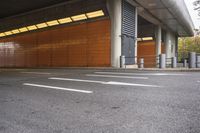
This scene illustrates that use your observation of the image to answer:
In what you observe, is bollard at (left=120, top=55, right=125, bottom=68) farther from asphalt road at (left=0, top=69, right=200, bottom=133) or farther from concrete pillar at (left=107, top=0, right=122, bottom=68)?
asphalt road at (left=0, top=69, right=200, bottom=133)

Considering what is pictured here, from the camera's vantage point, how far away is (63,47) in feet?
65.7

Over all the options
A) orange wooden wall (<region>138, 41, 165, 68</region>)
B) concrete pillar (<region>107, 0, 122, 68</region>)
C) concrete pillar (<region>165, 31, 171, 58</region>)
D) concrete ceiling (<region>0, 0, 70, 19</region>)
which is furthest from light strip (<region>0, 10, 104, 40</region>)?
concrete pillar (<region>165, 31, 171, 58</region>)

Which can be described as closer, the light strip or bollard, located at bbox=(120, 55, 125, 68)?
bollard, located at bbox=(120, 55, 125, 68)

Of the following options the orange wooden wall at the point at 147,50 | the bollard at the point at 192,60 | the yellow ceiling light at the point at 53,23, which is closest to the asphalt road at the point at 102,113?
the bollard at the point at 192,60

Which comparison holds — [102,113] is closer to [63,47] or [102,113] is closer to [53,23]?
[63,47]

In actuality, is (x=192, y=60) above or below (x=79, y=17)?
below

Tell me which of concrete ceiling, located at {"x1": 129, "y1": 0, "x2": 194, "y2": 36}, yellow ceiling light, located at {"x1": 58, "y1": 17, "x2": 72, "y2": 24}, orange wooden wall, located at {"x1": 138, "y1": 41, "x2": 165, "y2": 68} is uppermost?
concrete ceiling, located at {"x1": 129, "y1": 0, "x2": 194, "y2": 36}

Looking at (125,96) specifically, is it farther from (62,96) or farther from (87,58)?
(87,58)

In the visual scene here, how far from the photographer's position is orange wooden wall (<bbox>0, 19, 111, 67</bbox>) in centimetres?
1717

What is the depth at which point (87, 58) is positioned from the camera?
18000 millimetres

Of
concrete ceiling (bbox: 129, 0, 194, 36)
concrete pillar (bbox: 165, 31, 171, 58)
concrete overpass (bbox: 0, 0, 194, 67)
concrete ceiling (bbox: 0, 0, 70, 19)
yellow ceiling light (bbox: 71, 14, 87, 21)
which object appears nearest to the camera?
concrete overpass (bbox: 0, 0, 194, 67)

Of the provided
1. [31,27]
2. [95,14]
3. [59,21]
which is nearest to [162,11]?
[95,14]

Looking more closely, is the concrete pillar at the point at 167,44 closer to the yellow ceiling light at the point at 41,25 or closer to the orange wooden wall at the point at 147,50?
the orange wooden wall at the point at 147,50

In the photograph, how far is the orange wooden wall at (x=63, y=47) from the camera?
56.3ft
